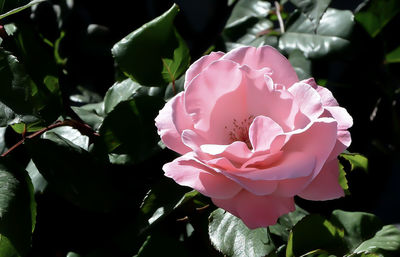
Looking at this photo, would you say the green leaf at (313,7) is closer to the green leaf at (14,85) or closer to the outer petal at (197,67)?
the outer petal at (197,67)

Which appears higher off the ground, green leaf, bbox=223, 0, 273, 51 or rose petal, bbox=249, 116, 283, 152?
rose petal, bbox=249, 116, 283, 152

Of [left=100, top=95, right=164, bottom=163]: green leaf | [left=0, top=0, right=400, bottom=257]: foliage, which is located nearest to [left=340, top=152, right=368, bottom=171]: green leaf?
[left=0, top=0, right=400, bottom=257]: foliage

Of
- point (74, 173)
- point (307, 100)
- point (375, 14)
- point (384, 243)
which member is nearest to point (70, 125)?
point (74, 173)

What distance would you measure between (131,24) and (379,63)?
0.49 metres

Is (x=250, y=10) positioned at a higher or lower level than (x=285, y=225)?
higher

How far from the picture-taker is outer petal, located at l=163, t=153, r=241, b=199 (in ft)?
1.41

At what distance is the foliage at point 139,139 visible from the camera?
533mm

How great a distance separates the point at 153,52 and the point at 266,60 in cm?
16

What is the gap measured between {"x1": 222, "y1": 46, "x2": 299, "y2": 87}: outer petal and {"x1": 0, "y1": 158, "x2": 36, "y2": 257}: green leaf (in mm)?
252

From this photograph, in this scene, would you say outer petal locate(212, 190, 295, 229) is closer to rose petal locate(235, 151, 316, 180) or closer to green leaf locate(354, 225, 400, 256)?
rose petal locate(235, 151, 316, 180)

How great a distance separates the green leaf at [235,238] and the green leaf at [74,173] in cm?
13

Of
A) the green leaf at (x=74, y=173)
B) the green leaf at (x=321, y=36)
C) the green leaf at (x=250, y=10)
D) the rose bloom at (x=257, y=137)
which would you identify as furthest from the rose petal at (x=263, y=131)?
the green leaf at (x=250, y=10)

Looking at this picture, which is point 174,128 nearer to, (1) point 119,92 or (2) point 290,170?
(2) point 290,170

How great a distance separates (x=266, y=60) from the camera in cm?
49
